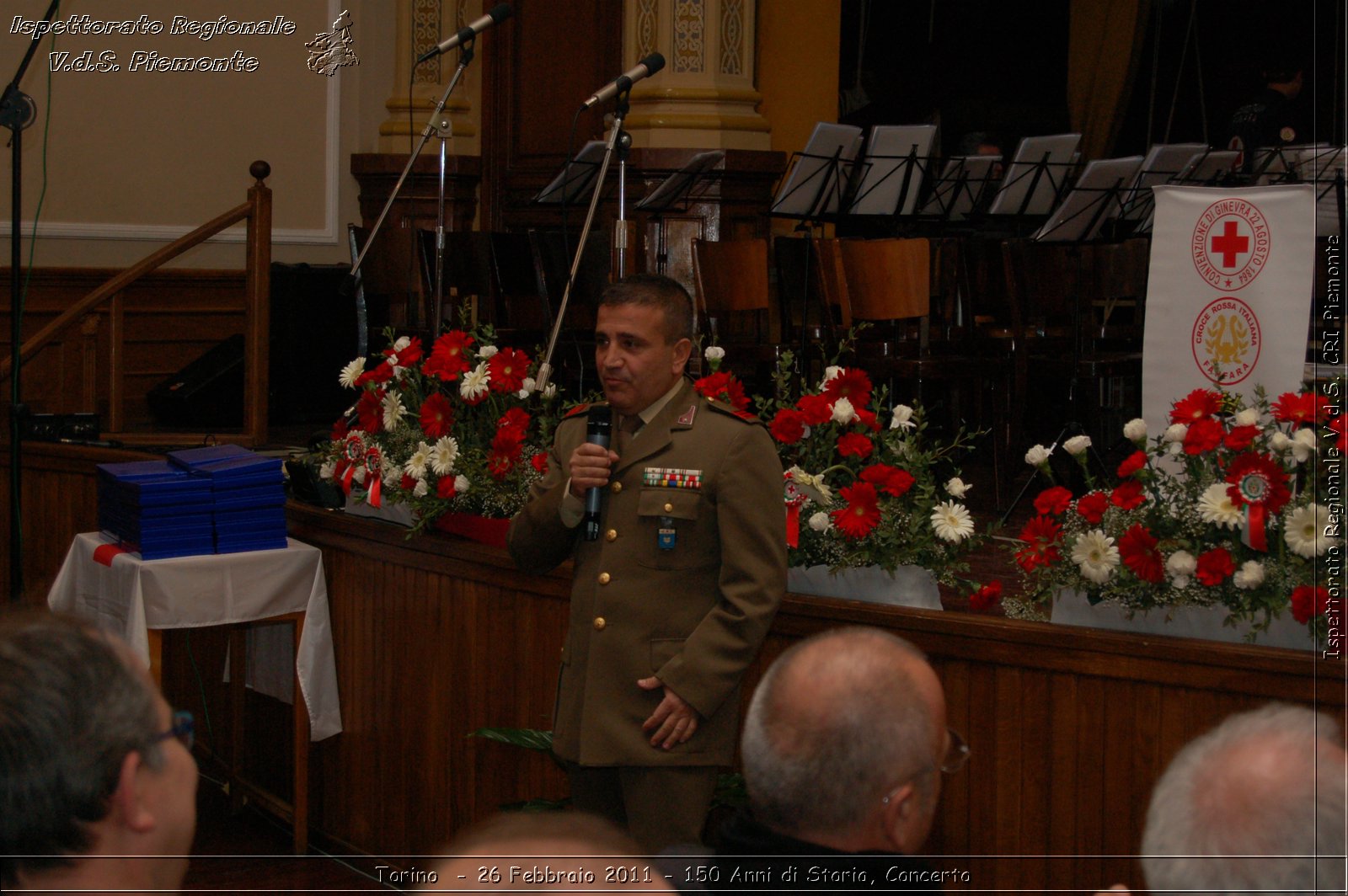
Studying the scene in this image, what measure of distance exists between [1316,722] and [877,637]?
436mm

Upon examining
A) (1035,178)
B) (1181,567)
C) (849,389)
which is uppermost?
(1035,178)

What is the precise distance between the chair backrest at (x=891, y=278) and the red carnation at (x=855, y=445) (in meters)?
2.86

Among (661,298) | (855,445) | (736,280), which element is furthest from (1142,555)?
(736,280)

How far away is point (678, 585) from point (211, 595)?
166cm

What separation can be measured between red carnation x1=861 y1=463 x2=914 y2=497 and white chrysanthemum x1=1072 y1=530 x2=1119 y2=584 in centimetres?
41

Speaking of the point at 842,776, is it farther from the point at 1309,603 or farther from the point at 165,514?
the point at 165,514

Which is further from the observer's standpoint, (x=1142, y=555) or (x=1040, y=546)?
(x=1040, y=546)

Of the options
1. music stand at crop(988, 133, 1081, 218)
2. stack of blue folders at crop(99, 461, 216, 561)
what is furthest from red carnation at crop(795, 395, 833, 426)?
music stand at crop(988, 133, 1081, 218)

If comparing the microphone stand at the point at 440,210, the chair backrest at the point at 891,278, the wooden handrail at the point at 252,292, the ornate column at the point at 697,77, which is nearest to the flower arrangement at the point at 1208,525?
the chair backrest at the point at 891,278

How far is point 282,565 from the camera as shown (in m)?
3.95

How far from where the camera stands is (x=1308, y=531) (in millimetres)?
2512

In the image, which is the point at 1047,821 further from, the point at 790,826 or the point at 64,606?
the point at 64,606

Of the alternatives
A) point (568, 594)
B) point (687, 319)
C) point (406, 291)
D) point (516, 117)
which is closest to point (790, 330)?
point (406, 291)

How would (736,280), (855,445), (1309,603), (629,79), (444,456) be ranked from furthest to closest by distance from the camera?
(736,280), (629,79), (444,456), (855,445), (1309,603)
